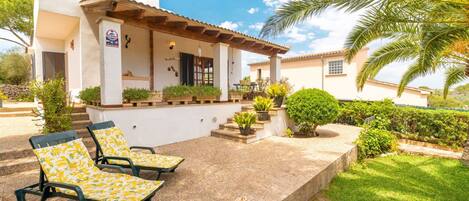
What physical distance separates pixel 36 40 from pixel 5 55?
24.4 m

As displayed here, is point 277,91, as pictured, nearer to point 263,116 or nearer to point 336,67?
point 263,116

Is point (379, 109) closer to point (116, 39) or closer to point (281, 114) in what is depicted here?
point (281, 114)

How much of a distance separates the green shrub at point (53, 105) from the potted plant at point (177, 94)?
2786mm

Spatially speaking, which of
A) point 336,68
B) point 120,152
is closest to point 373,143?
point 120,152

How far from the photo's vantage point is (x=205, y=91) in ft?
28.8

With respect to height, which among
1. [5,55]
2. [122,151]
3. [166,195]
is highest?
[5,55]

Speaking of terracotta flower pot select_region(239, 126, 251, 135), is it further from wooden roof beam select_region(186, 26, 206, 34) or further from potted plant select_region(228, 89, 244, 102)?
wooden roof beam select_region(186, 26, 206, 34)

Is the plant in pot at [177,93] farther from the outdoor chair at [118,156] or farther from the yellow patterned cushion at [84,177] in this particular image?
the yellow patterned cushion at [84,177]

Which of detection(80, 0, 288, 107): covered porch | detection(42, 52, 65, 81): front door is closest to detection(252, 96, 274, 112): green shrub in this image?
detection(80, 0, 288, 107): covered porch

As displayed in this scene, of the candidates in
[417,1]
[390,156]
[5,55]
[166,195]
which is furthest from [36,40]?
[5,55]

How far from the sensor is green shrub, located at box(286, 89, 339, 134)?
29.4 feet

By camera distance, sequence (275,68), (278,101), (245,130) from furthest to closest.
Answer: (275,68) → (278,101) → (245,130)

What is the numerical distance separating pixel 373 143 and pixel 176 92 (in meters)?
7.10

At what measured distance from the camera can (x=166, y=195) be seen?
4.03 m
